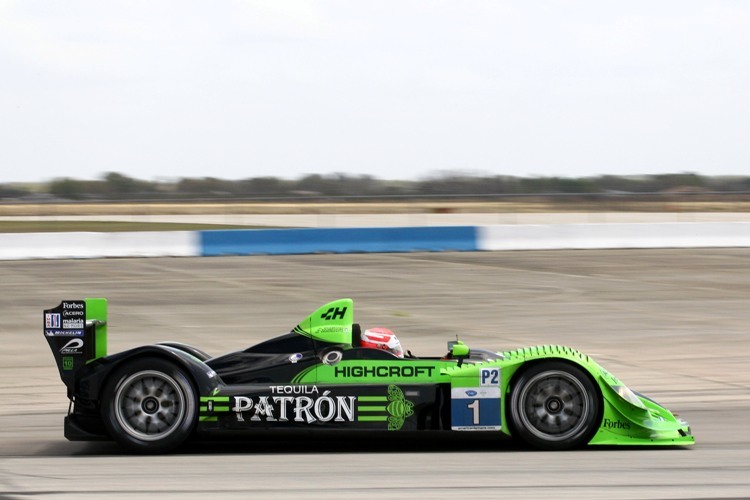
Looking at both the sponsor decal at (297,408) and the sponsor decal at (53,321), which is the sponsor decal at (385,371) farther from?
the sponsor decal at (53,321)

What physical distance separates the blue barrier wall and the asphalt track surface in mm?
634

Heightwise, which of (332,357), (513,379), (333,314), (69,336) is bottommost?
(513,379)

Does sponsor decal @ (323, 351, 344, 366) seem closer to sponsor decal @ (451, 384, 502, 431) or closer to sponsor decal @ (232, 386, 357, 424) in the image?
sponsor decal @ (232, 386, 357, 424)

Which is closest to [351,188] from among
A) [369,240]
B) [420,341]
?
[369,240]

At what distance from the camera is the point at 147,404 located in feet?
21.5

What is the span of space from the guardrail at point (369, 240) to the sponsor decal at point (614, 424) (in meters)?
17.1

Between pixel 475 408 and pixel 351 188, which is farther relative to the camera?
pixel 351 188

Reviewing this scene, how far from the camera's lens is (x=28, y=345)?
12.4m

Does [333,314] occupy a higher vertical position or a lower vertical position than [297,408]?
higher

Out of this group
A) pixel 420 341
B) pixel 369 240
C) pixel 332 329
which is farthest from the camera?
pixel 369 240

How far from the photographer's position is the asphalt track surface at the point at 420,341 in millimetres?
5691

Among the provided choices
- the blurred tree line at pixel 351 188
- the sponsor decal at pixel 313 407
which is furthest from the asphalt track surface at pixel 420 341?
the blurred tree line at pixel 351 188

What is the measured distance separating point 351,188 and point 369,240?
1625 centimetres

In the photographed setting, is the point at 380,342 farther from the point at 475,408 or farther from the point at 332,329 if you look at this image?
the point at 475,408
